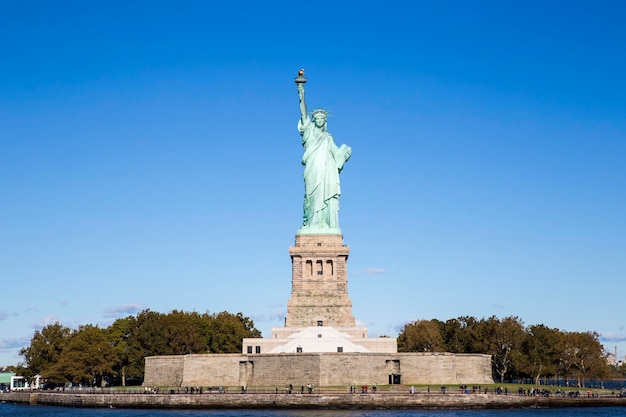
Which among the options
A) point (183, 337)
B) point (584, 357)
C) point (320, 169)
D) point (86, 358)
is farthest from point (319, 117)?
point (584, 357)

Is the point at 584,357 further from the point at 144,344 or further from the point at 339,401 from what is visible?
the point at 144,344

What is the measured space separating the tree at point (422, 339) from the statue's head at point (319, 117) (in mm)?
26323

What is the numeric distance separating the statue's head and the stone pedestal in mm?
10550

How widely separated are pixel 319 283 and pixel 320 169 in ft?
36.0

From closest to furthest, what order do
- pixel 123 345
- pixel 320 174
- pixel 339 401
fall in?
pixel 339 401, pixel 320 174, pixel 123 345

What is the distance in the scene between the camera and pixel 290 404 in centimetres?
5719

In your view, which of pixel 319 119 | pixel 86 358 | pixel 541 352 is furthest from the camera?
pixel 541 352

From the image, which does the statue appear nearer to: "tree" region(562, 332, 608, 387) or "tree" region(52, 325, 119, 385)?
"tree" region(52, 325, 119, 385)

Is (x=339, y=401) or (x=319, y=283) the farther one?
(x=319, y=283)

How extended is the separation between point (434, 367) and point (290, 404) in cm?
1246

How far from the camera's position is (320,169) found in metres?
77.9

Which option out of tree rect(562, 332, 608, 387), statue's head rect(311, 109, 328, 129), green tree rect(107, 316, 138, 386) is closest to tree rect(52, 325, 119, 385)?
green tree rect(107, 316, 138, 386)

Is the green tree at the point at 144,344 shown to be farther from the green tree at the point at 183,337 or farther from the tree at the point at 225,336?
the tree at the point at 225,336

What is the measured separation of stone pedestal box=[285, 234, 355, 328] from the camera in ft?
238
